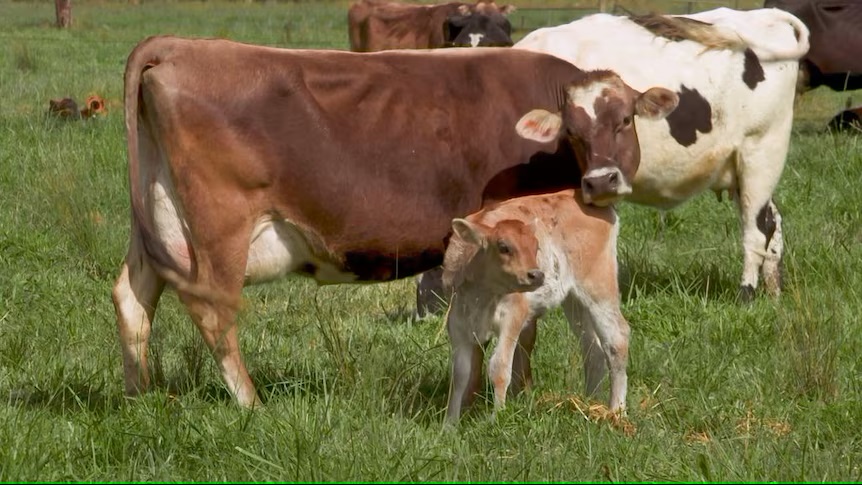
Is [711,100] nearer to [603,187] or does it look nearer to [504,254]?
[603,187]

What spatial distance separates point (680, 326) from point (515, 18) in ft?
80.3

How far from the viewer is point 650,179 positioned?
7727 millimetres

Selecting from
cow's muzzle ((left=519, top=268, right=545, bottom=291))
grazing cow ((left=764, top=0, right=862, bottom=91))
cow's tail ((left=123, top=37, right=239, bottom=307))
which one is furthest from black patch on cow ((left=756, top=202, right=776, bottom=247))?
grazing cow ((left=764, top=0, right=862, bottom=91))

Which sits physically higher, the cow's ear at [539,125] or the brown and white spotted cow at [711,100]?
the cow's ear at [539,125]

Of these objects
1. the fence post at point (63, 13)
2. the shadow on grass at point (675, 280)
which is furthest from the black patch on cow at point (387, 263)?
the fence post at point (63, 13)

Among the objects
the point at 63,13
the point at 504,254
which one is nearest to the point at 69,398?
the point at 504,254

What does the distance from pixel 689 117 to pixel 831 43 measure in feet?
21.7

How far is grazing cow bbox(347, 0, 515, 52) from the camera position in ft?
53.9

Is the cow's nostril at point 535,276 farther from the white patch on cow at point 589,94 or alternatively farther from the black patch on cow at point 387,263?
the white patch on cow at point 589,94

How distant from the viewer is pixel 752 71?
793 centimetres

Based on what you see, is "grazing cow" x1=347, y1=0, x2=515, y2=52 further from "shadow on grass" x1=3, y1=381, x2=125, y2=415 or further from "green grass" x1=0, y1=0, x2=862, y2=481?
"shadow on grass" x1=3, y1=381, x2=125, y2=415

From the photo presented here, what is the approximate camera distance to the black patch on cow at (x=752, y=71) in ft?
25.9

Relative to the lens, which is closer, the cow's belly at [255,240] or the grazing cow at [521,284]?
the grazing cow at [521,284]

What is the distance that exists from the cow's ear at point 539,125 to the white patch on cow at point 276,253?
983mm
